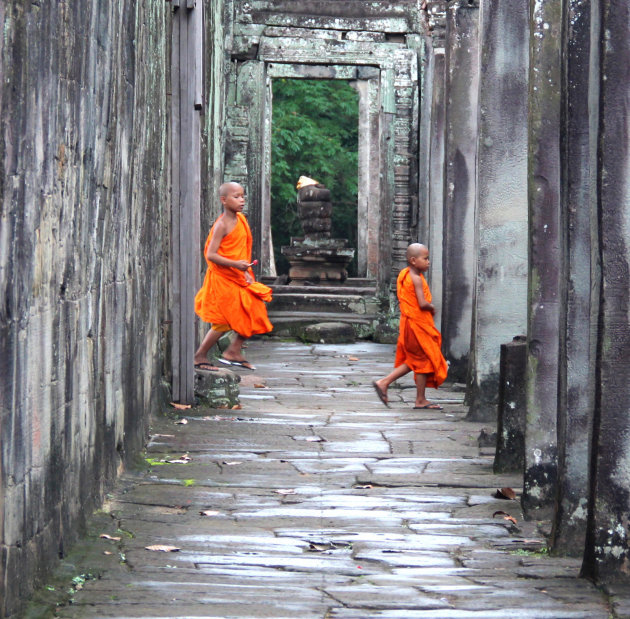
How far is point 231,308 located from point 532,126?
5.65 m

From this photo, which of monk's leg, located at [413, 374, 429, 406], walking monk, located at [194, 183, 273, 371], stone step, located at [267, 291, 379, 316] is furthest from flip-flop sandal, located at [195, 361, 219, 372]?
stone step, located at [267, 291, 379, 316]

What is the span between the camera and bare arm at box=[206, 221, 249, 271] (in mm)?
11320

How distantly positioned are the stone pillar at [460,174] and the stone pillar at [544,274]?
534cm

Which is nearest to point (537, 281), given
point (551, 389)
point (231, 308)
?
point (551, 389)

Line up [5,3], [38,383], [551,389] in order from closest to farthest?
[5,3]
[38,383]
[551,389]

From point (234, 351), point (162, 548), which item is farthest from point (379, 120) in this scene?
point (162, 548)

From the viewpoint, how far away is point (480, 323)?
900 centimetres

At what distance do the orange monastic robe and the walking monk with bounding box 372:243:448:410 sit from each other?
5.33ft

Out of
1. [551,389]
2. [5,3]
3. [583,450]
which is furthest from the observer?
[551,389]

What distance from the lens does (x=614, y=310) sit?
467cm

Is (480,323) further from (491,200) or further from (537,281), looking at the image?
(537,281)

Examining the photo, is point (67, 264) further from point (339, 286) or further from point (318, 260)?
point (318, 260)

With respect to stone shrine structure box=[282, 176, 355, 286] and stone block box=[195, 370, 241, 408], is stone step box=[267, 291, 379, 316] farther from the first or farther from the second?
stone block box=[195, 370, 241, 408]

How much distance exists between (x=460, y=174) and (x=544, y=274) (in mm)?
5628
